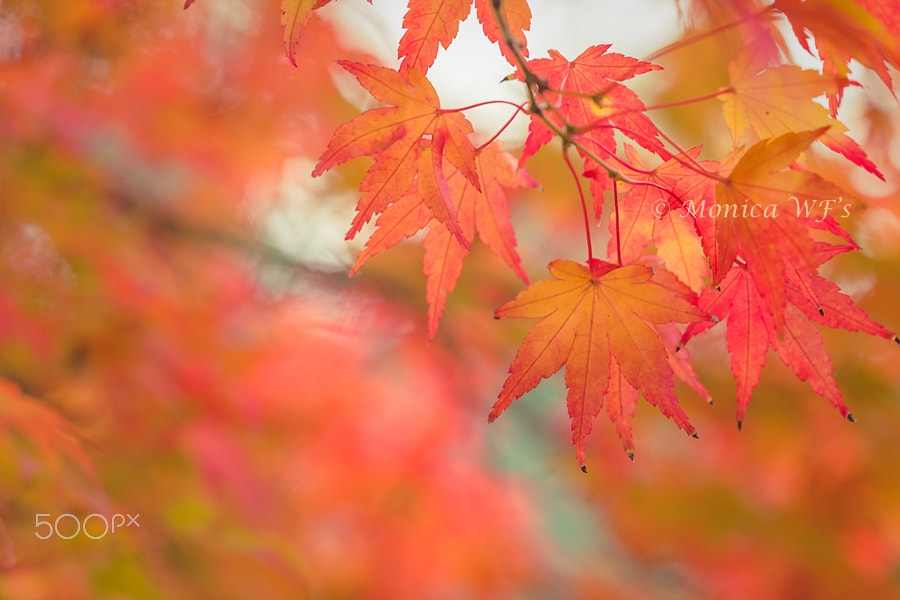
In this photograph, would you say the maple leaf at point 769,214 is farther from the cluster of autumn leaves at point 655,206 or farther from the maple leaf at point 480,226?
the maple leaf at point 480,226

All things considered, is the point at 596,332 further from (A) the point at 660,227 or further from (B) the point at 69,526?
(B) the point at 69,526

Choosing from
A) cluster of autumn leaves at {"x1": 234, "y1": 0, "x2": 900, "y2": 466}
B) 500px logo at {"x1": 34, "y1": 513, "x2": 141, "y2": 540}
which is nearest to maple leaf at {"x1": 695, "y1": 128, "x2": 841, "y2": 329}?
cluster of autumn leaves at {"x1": 234, "y1": 0, "x2": 900, "y2": 466}

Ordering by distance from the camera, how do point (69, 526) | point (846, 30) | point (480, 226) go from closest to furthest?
point (846, 30)
point (480, 226)
point (69, 526)

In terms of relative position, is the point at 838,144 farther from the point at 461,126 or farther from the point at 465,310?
the point at 465,310

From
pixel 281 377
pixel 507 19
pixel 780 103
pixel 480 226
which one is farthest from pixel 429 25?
pixel 281 377

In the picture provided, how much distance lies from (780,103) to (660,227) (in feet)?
0.50

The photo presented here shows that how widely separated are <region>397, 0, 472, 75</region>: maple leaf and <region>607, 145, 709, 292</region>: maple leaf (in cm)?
19

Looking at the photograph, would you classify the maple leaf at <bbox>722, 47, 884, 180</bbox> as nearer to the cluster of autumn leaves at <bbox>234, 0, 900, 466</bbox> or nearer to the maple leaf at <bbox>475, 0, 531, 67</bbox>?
the cluster of autumn leaves at <bbox>234, 0, 900, 466</bbox>

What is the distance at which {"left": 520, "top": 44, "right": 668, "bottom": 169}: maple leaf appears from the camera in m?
0.58

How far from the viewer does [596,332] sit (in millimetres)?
575

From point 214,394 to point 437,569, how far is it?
1.20 metres

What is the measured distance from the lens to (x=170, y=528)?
1.36 metres

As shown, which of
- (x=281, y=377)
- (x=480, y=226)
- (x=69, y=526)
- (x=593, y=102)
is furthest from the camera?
(x=281, y=377)

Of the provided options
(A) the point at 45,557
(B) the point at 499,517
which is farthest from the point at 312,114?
(B) the point at 499,517
